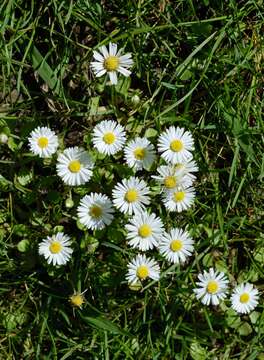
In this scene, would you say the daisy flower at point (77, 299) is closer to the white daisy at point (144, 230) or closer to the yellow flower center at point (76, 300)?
the yellow flower center at point (76, 300)

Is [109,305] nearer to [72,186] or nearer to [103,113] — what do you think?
[72,186]

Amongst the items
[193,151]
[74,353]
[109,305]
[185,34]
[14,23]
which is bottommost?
[74,353]

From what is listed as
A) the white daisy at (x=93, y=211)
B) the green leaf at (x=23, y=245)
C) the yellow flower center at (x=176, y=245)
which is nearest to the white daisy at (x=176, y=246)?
the yellow flower center at (x=176, y=245)

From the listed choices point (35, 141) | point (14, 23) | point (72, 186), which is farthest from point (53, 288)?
point (14, 23)

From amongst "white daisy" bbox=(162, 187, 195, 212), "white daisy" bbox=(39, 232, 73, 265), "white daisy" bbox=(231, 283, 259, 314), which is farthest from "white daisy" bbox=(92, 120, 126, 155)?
"white daisy" bbox=(231, 283, 259, 314)

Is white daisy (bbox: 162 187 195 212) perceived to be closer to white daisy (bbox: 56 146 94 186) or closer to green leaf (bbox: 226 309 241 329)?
white daisy (bbox: 56 146 94 186)
